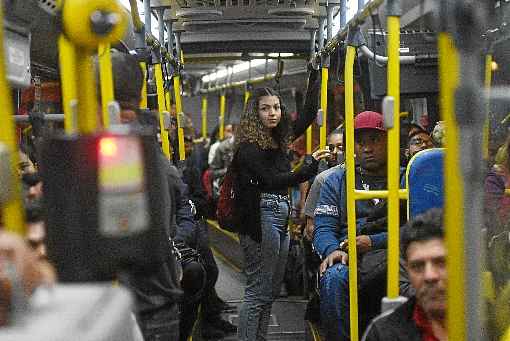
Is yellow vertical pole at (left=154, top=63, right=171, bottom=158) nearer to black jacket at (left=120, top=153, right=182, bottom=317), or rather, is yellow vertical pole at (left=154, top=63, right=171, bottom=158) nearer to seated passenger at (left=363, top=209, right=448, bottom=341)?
black jacket at (left=120, top=153, right=182, bottom=317)

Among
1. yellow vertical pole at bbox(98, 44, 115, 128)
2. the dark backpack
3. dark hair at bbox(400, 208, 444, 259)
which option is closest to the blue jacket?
the dark backpack

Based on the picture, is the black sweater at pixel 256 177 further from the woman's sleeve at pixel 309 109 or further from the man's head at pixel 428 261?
the man's head at pixel 428 261

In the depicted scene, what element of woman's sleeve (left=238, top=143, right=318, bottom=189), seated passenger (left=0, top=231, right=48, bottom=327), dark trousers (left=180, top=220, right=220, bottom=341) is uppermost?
seated passenger (left=0, top=231, right=48, bottom=327)

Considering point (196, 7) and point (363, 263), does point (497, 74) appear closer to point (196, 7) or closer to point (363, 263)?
point (363, 263)

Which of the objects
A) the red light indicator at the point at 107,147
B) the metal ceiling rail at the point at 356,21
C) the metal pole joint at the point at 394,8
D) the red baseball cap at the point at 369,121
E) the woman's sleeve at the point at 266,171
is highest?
the metal ceiling rail at the point at 356,21

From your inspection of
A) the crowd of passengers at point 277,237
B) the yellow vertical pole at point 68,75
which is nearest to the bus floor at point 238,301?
the crowd of passengers at point 277,237

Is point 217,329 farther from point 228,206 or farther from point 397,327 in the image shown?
point 397,327

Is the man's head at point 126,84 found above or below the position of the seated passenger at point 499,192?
above

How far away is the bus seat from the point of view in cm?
306

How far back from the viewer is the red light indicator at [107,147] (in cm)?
126

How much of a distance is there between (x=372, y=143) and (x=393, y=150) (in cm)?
173

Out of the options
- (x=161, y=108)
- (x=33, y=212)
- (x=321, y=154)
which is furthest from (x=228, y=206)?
(x=33, y=212)

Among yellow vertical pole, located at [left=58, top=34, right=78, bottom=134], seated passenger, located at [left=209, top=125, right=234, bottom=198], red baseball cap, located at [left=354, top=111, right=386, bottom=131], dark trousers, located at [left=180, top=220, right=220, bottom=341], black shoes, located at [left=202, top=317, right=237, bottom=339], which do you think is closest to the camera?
yellow vertical pole, located at [left=58, top=34, right=78, bottom=134]

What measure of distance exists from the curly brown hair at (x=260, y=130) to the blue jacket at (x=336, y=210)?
2.66 feet
